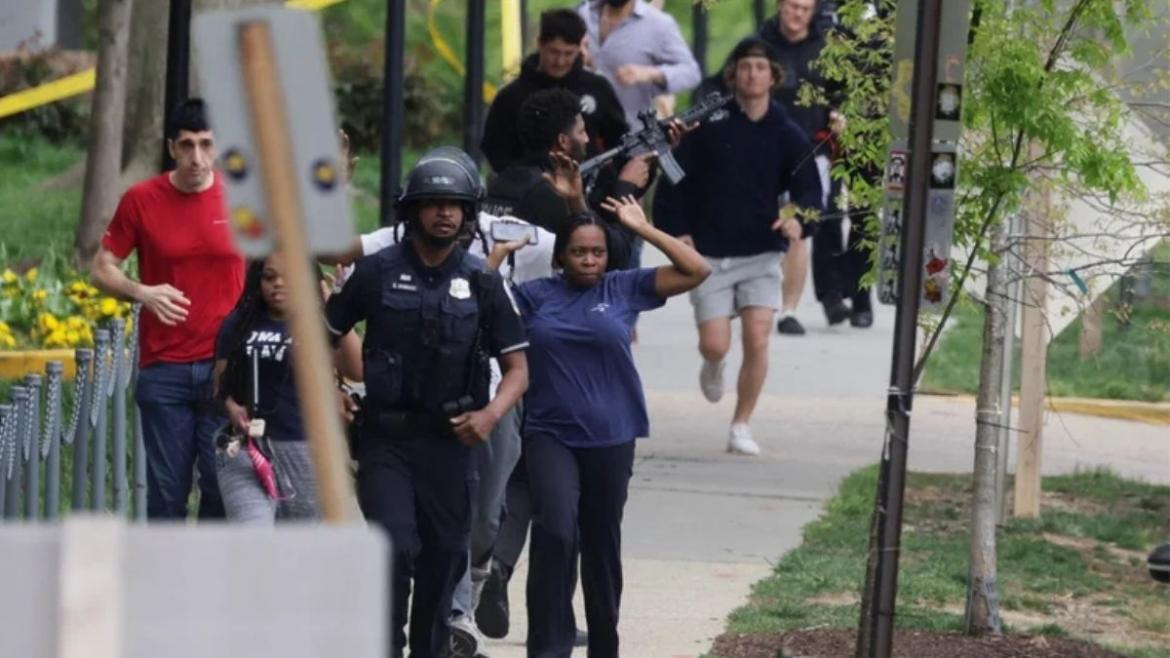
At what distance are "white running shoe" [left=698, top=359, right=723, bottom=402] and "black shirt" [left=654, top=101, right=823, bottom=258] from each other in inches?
25.4

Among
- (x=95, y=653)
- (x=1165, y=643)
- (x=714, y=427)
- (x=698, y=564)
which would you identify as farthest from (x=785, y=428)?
(x=95, y=653)

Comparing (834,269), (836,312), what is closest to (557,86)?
(834,269)

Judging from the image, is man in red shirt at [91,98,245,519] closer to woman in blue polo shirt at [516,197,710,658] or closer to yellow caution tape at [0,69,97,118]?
woman in blue polo shirt at [516,197,710,658]

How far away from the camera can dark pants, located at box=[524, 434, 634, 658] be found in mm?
7574

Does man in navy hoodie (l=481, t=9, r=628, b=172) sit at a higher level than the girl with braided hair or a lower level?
higher

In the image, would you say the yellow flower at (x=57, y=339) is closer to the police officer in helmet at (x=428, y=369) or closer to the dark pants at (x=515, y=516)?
the dark pants at (x=515, y=516)

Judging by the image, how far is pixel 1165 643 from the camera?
9.00 m

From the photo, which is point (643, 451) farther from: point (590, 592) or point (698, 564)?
point (590, 592)

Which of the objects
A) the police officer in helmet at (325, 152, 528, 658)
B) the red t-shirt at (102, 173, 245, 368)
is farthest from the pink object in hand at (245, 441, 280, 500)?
the red t-shirt at (102, 173, 245, 368)

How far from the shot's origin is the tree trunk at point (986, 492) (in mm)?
8617

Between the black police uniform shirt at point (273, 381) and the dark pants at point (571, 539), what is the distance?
73 centimetres

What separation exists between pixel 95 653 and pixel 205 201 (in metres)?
5.37

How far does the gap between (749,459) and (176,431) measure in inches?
190

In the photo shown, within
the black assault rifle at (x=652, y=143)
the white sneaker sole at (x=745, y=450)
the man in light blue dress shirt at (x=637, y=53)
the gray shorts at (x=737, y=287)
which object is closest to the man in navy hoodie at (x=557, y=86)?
the black assault rifle at (x=652, y=143)
